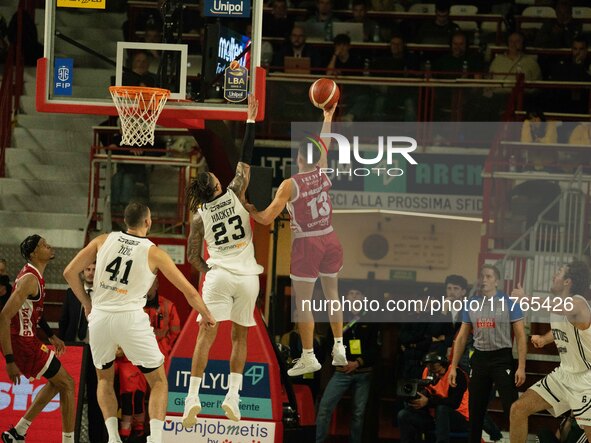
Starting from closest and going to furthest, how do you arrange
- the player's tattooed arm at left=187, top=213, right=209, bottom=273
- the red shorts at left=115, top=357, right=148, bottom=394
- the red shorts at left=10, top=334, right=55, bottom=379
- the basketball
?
the basketball, the player's tattooed arm at left=187, top=213, right=209, bottom=273, the red shorts at left=10, top=334, right=55, bottom=379, the red shorts at left=115, top=357, right=148, bottom=394

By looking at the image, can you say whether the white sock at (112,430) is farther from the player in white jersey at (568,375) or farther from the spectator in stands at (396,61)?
the spectator in stands at (396,61)

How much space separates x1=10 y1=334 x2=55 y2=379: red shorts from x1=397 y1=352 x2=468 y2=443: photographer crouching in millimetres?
3624

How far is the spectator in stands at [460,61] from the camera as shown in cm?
1573

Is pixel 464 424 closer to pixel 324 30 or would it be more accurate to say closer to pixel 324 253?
pixel 324 253

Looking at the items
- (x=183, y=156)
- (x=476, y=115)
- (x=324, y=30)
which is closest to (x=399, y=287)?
(x=476, y=115)

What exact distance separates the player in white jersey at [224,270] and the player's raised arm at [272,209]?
0.16 m

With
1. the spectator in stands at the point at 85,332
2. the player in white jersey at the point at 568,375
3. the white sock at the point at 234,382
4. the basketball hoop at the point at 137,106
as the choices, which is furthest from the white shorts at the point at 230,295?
the player in white jersey at the point at 568,375

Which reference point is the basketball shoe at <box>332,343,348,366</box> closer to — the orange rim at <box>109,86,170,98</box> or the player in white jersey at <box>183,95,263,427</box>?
the player in white jersey at <box>183,95,263,427</box>

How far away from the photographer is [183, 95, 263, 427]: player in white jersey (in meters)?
10.7

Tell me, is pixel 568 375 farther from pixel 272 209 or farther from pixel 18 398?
pixel 18 398

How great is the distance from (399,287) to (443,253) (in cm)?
93

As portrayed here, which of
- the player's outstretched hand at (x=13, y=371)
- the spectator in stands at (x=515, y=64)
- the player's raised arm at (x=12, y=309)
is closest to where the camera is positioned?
the player's raised arm at (x=12, y=309)

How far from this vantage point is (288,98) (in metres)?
14.3

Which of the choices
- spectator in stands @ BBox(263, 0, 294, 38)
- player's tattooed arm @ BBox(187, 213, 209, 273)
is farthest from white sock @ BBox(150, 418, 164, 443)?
spectator in stands @ BBox(263, 0, 294, 38)
